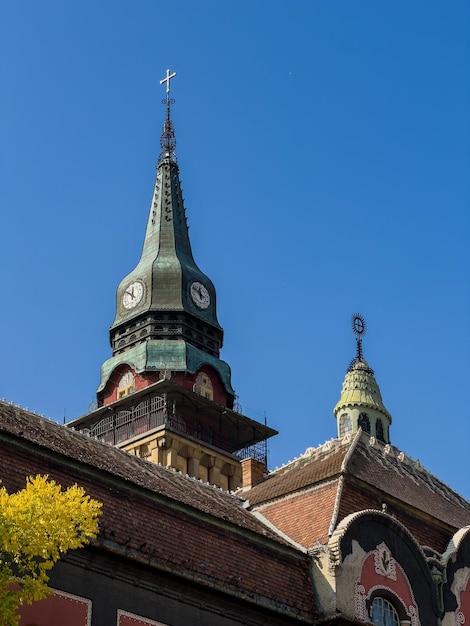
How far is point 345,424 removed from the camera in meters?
97.3

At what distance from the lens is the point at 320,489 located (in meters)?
50.1

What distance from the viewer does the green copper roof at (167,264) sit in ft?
289

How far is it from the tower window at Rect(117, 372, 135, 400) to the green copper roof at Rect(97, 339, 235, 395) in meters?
0.77

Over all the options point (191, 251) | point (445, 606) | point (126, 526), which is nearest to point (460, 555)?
point (445, 606)

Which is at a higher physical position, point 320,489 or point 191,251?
point 191,251

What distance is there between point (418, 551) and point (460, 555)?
361cm

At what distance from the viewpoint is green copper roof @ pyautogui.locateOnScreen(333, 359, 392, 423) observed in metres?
97.6

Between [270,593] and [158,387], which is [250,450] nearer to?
[158,387]

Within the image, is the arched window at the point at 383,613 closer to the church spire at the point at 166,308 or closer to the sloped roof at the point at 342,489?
the sloped roof at the point at 342,489

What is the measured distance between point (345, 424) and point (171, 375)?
65.8 feet

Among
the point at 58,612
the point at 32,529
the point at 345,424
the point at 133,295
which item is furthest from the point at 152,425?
the point at 32,529

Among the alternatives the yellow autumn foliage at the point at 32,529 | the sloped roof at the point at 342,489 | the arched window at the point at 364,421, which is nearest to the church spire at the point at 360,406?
the arched window at the point at 364,421

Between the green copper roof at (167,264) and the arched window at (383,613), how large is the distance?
1672 inches

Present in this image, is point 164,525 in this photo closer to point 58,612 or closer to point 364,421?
point 58,612
